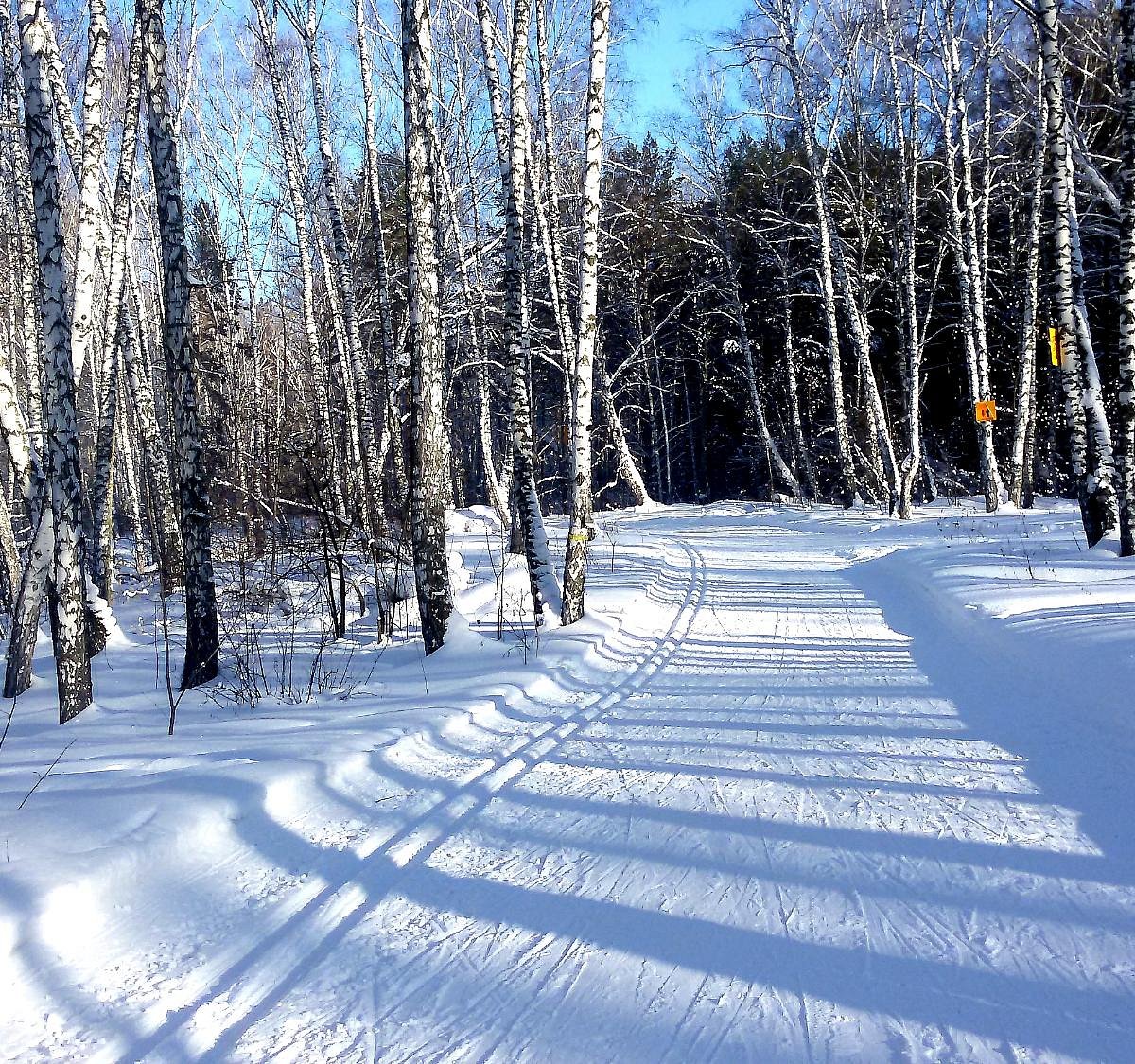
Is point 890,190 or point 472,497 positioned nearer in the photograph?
point 890,190

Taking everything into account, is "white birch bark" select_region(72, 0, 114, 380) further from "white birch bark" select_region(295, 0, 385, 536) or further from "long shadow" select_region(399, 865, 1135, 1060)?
"long shadow" select_region(399, 865, 1135, 1060)

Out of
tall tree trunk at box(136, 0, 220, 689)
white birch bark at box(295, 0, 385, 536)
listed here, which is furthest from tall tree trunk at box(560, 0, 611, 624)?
white birch bark at box(295, 0, 385, 536)

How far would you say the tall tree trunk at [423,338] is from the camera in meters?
9.28

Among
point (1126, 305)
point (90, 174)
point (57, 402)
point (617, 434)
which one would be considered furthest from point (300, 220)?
point (1126, 305)

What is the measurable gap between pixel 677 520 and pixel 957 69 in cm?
1387

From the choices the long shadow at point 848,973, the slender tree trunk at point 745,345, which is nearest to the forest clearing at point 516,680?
the long shadow at point 848,973

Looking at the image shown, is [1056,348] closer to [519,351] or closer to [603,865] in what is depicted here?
[519,351]

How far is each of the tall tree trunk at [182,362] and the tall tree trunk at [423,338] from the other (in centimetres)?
227

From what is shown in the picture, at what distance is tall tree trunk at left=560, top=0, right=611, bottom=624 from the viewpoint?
10555mm

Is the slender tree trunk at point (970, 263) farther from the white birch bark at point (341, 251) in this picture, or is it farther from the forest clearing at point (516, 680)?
the white birch bark at point (341, 251)

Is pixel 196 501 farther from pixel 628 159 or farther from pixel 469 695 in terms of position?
pixel 628 159

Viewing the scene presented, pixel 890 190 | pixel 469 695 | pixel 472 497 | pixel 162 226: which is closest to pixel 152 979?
pixel 469 695

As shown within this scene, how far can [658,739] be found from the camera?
237 inches

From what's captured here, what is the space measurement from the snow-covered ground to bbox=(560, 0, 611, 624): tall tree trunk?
9.76 feet
